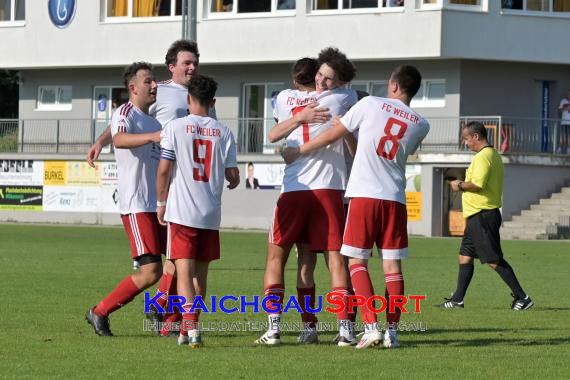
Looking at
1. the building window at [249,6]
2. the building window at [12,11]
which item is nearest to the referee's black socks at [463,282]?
the building window at [249,6]

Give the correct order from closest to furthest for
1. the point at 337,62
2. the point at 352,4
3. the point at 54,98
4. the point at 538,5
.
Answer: the point at 337,62
the point at 538,5
the point at 352,4
the point at 54,98

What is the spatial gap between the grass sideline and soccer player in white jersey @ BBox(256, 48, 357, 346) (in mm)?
603

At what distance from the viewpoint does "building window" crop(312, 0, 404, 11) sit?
4431cm

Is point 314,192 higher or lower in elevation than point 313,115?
lower

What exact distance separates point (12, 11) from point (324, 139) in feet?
145

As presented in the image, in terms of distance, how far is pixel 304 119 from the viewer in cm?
1085

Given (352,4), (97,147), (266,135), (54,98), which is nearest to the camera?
(97,147)

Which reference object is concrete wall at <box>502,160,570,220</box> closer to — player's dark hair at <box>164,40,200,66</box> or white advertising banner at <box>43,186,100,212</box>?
white advertising banner at <box>43,186,100,212</box>

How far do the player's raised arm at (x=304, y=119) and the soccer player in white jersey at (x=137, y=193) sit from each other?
3.48 ft

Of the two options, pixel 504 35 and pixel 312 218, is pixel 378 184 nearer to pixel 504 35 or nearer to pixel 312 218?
pixel 312 218

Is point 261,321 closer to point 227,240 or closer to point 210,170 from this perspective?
point 210,170

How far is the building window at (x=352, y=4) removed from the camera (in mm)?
44312

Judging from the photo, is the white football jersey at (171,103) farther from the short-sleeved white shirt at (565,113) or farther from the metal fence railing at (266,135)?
the short-sleeved white shirt at (565,113)

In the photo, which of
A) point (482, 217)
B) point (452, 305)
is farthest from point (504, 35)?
point (452, 305)
